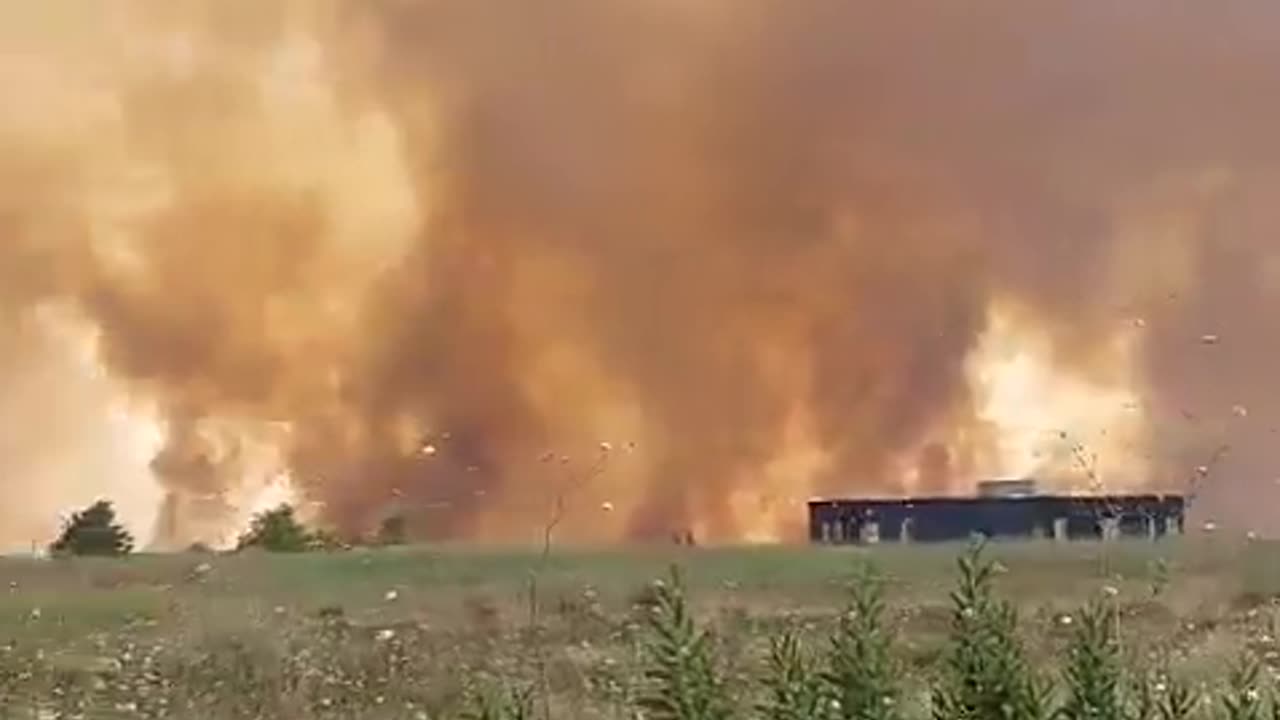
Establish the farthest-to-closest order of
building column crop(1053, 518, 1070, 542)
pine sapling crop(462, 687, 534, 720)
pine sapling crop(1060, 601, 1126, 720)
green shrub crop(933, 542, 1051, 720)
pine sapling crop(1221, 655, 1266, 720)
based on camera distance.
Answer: building column crop(1053, 518, 1070, 542) < pine sapling crop(1060, 601, 1126, 720) < green shrub crop(933, 542, 1051, 720) < pine sapling crop(1221, 655, 1266, 720) < pine sapling crop(462, 687, 534, 720)

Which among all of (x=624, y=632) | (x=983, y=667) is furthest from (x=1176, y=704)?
(x=624, y=632)

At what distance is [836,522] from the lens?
38.8 m

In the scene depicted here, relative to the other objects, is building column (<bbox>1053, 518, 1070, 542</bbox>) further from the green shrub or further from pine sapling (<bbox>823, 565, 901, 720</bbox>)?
pine sapling (<bbox>823, 565, 901, 720</bbox>)

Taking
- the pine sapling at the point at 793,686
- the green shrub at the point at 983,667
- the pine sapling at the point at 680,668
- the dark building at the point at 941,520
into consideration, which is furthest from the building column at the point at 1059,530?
the pine sapling at the point at 680,668

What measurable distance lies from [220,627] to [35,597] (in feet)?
17.0

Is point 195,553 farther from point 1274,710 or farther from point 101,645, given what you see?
point 1274,710

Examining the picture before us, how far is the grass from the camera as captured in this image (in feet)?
14.4

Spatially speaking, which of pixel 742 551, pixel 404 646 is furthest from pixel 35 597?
pixel 742 551

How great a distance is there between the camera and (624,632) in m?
19.0

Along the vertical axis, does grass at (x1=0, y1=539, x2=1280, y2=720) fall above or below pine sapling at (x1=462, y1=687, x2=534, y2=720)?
above

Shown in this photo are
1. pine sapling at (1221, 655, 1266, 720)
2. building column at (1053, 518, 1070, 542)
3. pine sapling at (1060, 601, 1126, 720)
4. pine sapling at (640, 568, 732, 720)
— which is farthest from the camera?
building column at (1053, 518, 1070, 542)

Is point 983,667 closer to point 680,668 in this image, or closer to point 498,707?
point 680,668

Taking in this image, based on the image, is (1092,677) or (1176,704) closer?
(1176,704)

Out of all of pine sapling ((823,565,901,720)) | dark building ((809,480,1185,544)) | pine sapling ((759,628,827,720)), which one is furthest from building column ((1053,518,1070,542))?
pine sapling ((759,628,827,720))
